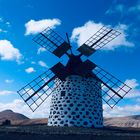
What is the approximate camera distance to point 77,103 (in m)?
38.2

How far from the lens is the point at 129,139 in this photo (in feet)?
78.5

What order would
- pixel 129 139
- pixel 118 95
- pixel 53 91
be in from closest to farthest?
pixel 129 139 < pixel 118 95 < pixel 53 91

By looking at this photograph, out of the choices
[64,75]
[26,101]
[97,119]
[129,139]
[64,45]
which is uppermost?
[64,45]

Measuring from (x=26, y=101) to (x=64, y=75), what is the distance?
5630mm

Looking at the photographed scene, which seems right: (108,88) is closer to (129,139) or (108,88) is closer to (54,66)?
(54,66)

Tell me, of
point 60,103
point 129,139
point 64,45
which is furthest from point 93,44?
point 129,139

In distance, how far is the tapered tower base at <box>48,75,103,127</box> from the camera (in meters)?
38.0

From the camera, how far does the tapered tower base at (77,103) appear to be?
3797cm

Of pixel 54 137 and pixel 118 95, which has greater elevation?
pixel 118 95

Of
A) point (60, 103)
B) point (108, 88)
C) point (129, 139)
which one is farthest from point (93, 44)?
point (129, 139)

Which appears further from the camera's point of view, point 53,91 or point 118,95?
point 53,91

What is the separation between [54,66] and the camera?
39.8m

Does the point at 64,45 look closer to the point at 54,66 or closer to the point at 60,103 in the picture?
the point at 54,66

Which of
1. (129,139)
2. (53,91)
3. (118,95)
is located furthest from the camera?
(53,91)
